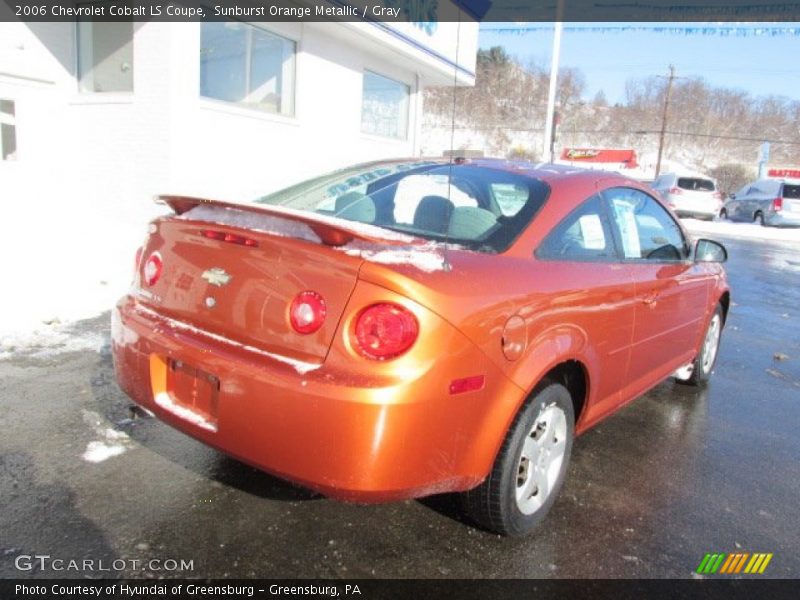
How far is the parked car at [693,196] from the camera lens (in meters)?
24.9

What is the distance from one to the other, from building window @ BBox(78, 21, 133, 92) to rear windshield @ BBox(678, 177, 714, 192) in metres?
22.4

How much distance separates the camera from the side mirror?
4.12 metres

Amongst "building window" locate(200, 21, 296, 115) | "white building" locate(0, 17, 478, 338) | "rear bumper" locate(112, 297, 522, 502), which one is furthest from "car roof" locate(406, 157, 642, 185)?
"building window" locate(200, 21, 296, 115)

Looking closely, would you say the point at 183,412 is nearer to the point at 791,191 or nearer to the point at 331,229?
the point at 331,229

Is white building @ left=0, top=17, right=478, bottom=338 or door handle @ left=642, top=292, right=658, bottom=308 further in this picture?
white building @ left=0, top=17, right=478, bottom=338

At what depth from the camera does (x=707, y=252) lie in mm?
4145

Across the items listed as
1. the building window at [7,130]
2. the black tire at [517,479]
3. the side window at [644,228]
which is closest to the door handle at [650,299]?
the side window at [644,228]

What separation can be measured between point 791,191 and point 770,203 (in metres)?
1.03

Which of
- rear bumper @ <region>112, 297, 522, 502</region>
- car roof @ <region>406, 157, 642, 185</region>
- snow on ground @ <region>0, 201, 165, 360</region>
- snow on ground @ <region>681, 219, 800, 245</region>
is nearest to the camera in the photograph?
rear bumper @ <region>112, 297, 522, 502</region>

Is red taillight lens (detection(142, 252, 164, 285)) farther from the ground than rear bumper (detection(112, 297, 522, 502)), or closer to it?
farther from the ground

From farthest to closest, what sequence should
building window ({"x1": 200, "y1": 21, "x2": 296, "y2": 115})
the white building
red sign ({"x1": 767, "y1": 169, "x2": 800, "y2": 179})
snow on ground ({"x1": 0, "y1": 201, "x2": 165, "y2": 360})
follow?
1. red sign ({"x1": 767, "y1": 169, "x2": 800, "y2": 179})
2. building window ({"x1": 200, "y1": 21, "x2": 296, "y2": 115})
3. the white building
4. snow on ground ({"x1": 0, "y1": 201, "x2": 165, "y2": 360})

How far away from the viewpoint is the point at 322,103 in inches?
453

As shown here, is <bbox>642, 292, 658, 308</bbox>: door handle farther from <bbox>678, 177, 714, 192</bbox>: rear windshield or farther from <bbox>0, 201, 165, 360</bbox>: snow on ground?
<bbox>678, 177, 714, 192</bbox>: rear windshield

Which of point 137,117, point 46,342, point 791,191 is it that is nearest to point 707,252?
point 46,342
